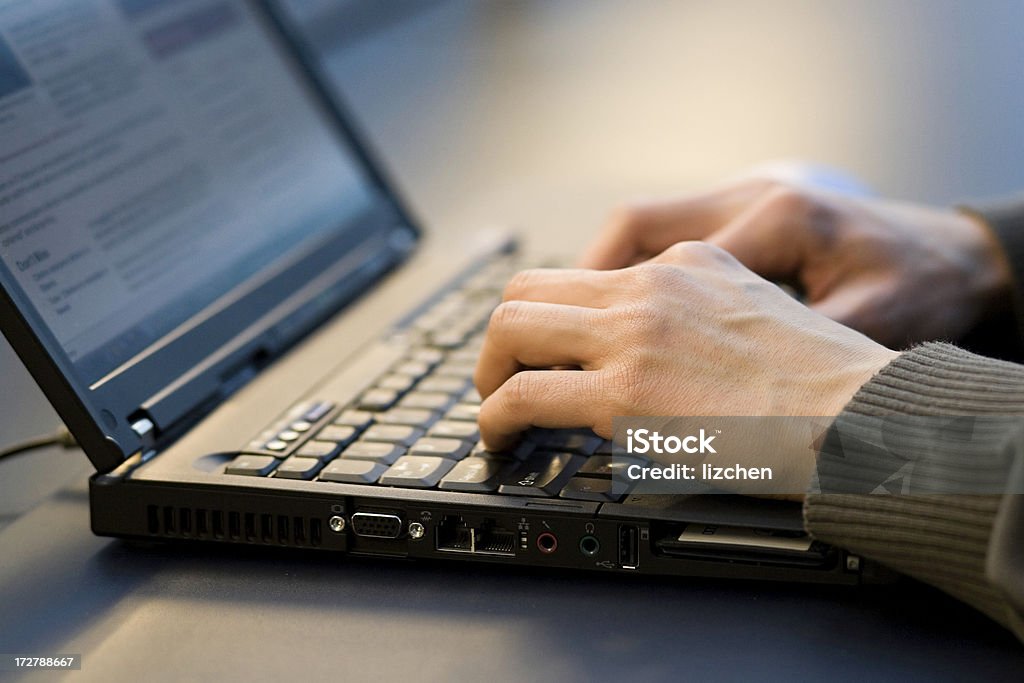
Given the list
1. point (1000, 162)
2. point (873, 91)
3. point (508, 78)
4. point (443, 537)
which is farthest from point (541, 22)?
point (443, 537)

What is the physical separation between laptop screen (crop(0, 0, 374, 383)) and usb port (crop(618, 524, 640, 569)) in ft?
1.07

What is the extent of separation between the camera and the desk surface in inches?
20.1

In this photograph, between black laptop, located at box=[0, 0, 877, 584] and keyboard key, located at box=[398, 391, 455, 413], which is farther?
keyboard key, located at box=[398, 391, 455, 413]

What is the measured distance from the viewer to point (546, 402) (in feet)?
1.97

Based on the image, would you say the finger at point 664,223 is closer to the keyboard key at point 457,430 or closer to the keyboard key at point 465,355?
the keyboard key at point 465,355

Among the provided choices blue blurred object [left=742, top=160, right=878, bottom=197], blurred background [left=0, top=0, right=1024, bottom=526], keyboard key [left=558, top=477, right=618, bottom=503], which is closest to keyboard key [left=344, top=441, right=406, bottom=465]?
keyboard key [left=558, top=477, right=618, bottom=503]

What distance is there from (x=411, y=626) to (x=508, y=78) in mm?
2425

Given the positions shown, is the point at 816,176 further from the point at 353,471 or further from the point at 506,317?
the point at 353,471

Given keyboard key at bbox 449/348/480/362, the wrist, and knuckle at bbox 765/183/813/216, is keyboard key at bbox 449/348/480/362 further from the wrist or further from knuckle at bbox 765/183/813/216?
the wrist

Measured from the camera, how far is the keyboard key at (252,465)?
612mm

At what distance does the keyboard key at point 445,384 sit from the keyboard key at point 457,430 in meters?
0.06

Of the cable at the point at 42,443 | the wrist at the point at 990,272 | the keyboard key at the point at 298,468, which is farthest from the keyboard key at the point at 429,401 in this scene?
the wrist at the point at 990,272

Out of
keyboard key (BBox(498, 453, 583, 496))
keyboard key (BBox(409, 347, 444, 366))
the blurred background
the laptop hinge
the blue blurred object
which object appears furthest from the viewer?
the blurred background

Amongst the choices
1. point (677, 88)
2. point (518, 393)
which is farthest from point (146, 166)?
point (677, 88)
